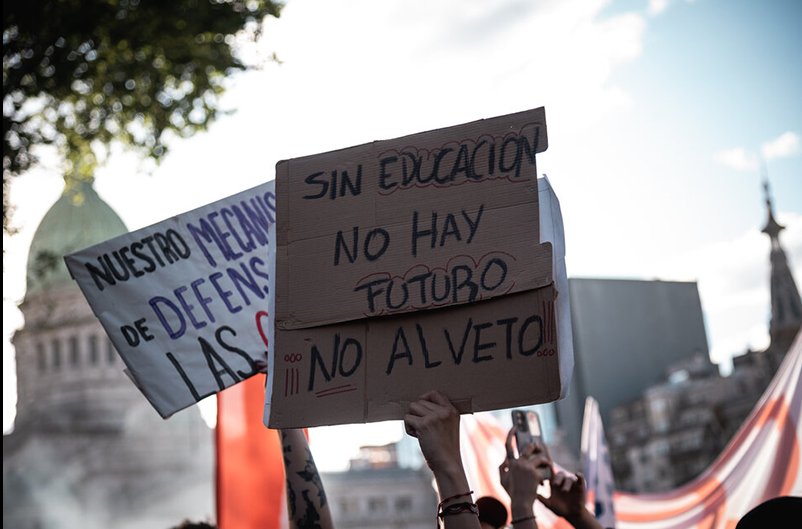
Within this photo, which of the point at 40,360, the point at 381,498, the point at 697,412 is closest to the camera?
the point at 40,360

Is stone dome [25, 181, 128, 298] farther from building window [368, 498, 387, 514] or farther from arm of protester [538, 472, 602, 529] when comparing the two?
arm of protester [538, 472, 602, 529]

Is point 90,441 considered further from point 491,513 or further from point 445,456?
point 445,456

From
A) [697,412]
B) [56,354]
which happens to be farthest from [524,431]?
[697,412]

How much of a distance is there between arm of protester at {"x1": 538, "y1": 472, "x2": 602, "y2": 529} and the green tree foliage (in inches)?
321

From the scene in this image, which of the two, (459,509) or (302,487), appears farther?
(302,487)

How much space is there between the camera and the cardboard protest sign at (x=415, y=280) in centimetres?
296

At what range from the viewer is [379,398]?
10.0 ft

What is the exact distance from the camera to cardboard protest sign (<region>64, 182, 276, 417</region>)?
403 centimetres

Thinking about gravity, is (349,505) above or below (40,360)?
below

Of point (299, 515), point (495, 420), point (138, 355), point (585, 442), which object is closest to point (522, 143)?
point (299, 515)

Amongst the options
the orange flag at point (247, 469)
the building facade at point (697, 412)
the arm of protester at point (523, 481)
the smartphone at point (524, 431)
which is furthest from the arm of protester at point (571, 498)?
the building facade at point (697, 412)

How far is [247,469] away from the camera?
632 centimetres

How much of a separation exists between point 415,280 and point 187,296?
57.9 inches

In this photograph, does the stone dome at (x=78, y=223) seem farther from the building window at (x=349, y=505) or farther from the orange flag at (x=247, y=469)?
the orange flag at (x=247, y=469)
